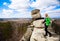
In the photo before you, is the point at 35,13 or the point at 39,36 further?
the point at 35,13

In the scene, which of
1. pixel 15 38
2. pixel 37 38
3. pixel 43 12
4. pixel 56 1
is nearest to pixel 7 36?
pixel 15 38

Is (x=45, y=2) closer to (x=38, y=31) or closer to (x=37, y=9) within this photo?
(x=37, y=9)

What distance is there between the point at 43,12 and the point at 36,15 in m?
0.23

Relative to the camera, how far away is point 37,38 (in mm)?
4562

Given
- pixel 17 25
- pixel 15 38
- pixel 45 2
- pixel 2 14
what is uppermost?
pixel 45 2

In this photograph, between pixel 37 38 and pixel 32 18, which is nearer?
pixel 37 38

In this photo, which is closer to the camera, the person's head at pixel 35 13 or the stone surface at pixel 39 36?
the stone surface at pixel 39 36

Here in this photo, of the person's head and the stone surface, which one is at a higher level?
the person's head

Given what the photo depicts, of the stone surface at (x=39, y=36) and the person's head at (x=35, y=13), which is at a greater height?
the person's head at (x=35, y=13)

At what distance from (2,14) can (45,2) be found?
1.38 m

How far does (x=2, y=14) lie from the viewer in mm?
4938

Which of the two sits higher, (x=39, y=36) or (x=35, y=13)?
(x=35, y=13)

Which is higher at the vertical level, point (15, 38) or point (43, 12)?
point (43, 12)

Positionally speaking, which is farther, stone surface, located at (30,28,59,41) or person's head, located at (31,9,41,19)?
person's head, located at (31,9,41,19)
